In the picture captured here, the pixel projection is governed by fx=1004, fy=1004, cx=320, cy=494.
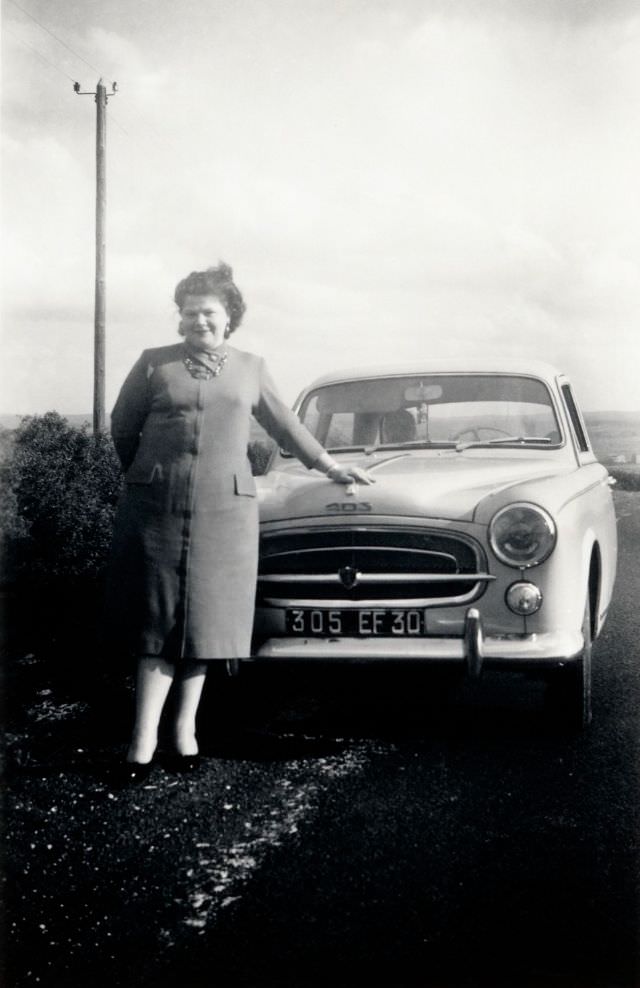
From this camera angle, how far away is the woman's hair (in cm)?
358

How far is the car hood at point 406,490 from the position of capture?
4.07m

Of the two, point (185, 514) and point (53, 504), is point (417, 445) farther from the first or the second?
point (53, 504)

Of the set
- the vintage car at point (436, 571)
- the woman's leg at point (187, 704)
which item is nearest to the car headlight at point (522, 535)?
the vintage car at point (436, 571)

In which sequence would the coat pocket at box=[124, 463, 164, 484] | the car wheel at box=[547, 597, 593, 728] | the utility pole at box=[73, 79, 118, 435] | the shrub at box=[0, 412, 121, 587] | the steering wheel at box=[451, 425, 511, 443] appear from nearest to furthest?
the coat pocket at box=[124, 463, 164, 484], the car wheel at box=[547, 597, 593, 728], the steering wheel at box=[451, 425, 511, 443], the shrub at box=[0, 412, 121, 587], the utility pole at box=[73, 79, 118, 435]

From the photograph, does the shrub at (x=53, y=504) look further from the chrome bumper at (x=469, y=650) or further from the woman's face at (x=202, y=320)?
the woman's face at (x=202, y=320)

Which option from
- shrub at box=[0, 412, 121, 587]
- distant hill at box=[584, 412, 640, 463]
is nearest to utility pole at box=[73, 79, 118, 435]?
Answer: shrub at box=[0, 412, 121, 587]

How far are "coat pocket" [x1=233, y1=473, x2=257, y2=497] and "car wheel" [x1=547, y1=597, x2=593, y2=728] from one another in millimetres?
1517

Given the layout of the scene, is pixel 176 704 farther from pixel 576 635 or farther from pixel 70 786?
pixel 576 635

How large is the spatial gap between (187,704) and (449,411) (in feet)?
8.09

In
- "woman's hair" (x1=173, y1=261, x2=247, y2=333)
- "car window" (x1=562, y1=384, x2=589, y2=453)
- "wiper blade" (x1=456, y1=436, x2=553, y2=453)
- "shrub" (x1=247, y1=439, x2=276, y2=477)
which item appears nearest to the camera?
"woman's hair" (x1=173, y1=261, x2=247, y2=333)

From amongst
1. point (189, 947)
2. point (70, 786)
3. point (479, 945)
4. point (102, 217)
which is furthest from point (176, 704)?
point (102, 217)

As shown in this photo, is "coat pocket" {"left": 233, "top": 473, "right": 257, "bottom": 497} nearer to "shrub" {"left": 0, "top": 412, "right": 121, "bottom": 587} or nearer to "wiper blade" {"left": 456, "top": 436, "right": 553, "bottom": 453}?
"wiper blade" {"left": 456, "top": 436, "right": 553, "bottom": 453}

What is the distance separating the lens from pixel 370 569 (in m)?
4.13

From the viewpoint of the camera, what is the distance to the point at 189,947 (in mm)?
2379
